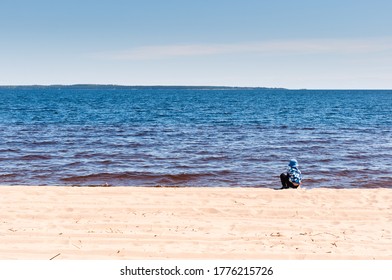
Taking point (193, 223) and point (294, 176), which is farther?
point (294, 176)

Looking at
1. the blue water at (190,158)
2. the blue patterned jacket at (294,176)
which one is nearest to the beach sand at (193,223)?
the blue patterned jacket at (294,176)

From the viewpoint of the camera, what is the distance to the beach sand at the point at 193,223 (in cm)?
717

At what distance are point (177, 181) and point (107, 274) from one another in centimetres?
1000

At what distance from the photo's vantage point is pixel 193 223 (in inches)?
353

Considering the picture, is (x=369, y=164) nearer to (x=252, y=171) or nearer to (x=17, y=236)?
(x=252, y=171)

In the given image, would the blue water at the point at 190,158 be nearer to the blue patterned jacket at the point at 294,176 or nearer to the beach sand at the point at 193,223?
the blue patterned jacket at the point at 294,176

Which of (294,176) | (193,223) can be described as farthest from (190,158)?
(193,223)

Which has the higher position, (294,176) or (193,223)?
(294,176)

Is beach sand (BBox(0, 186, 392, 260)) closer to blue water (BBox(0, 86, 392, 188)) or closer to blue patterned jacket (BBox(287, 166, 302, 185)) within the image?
blue patterned jacket (BBox(287, 166, 302, 185))

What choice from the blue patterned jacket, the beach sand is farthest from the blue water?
the beach sand

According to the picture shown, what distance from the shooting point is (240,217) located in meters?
9.55

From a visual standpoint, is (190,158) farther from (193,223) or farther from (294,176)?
(193,223)

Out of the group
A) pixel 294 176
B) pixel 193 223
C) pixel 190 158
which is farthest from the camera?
pixel 190 158

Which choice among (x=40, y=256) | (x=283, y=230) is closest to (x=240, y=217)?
(x=283, y=230)
